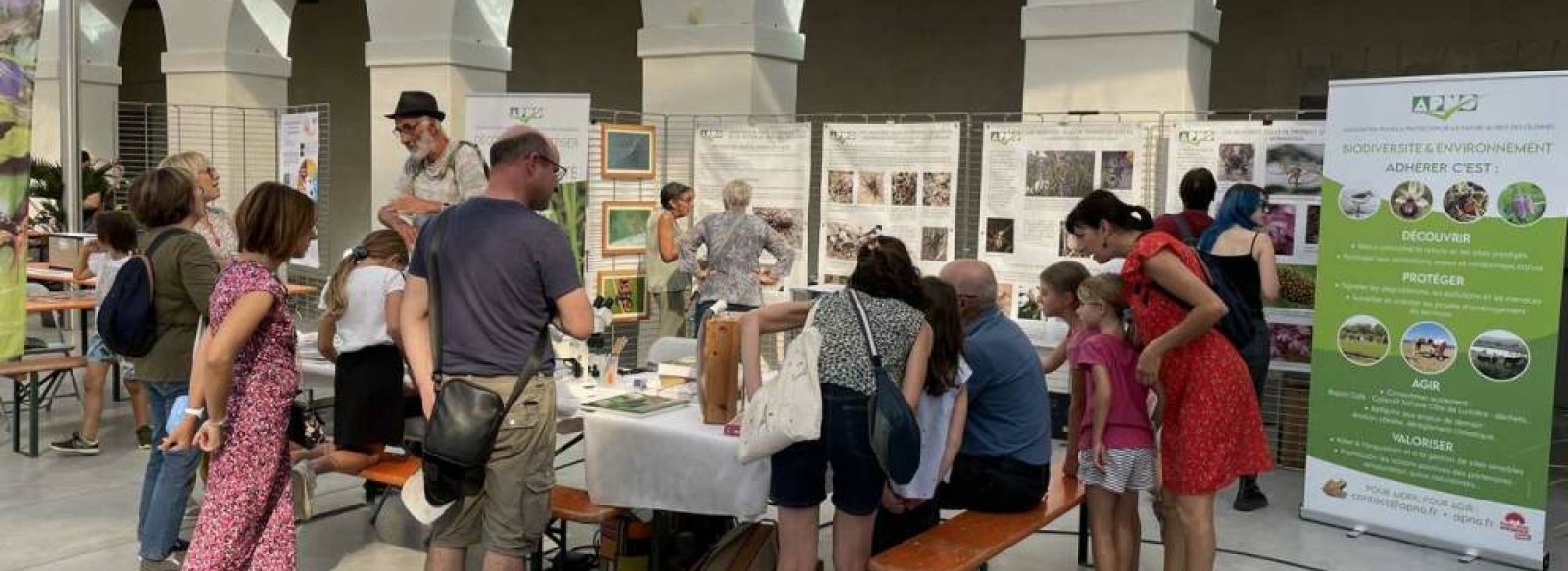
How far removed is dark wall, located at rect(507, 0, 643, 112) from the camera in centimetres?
1504

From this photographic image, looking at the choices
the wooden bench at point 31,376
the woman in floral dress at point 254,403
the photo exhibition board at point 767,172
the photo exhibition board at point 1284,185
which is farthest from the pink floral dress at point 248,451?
the photo exhibition board at point 767,172

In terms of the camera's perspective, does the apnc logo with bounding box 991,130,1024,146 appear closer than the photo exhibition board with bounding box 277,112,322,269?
Yes

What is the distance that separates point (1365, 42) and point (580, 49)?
28.8ft

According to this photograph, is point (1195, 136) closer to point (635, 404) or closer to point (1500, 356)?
point (1500, 356)

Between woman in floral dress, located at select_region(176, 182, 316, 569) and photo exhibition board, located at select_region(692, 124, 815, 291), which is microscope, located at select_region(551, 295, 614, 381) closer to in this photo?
woman in floral dress, located at select_region(176, 182, 316, 569)

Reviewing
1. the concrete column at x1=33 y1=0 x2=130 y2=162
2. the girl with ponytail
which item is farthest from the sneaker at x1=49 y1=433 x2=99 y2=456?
the concrete column at x1=33 y1=0 x2=130 y2=162

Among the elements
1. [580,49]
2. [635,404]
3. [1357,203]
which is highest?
[580,49]

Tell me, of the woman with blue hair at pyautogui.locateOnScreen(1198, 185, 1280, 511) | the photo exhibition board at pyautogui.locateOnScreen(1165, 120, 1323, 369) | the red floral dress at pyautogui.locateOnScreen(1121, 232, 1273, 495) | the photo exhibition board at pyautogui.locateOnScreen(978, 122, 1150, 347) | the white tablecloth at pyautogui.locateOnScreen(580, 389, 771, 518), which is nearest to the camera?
the white tablecloth at pyautogui.locateOnScreen(580, 389, 771, 518)

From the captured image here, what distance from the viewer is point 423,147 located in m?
5.43

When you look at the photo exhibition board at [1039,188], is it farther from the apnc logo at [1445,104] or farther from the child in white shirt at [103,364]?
the child in white shirt at [103,364]

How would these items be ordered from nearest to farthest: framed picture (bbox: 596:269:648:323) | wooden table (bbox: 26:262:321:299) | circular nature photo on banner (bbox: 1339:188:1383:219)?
circular nature photo on banner (bbox: 1339:188:1383:219) → wooden table (bbox: 26:262:321:299) → framed picture (bbox: 596:269:648:323)

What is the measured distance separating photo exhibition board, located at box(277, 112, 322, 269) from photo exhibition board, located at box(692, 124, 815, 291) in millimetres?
3562

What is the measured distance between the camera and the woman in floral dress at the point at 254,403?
3.39 m

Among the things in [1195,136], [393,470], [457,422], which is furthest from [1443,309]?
[393,470]
